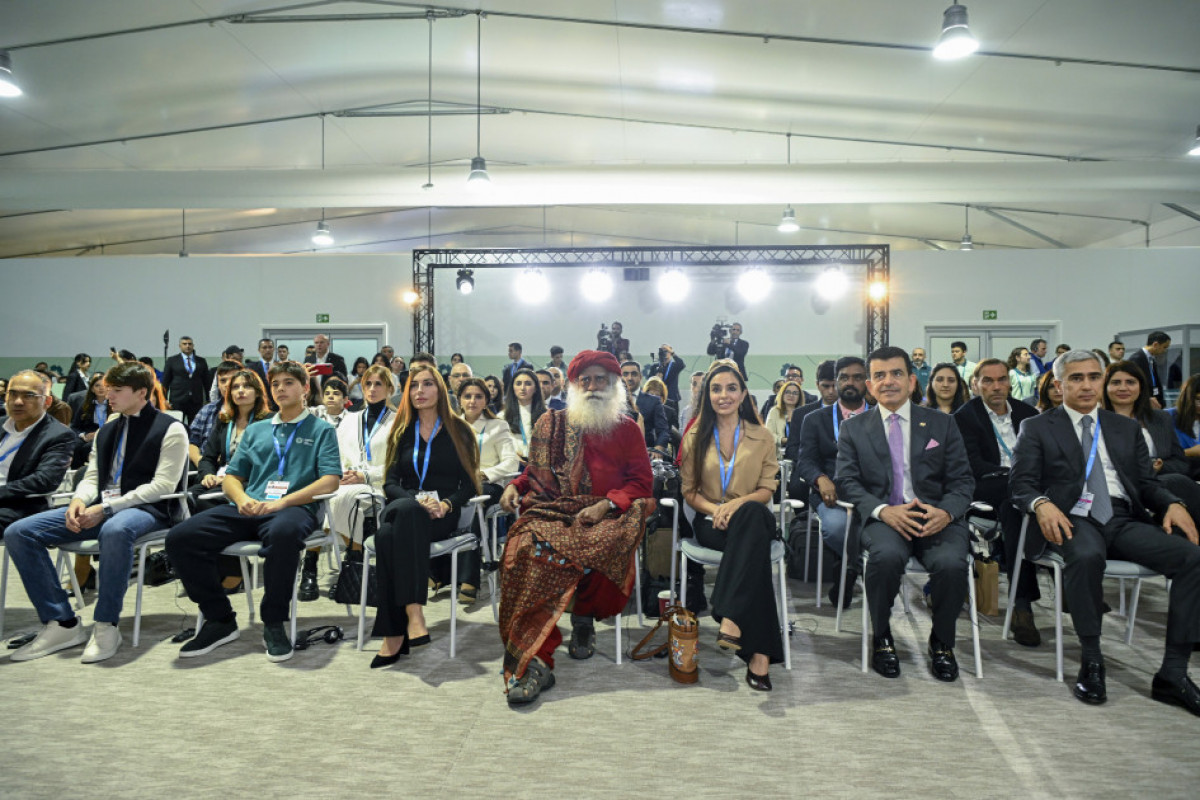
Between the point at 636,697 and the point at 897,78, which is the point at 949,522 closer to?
the point at 636,697

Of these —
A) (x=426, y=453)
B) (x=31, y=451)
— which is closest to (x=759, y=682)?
(x=426, y=453)

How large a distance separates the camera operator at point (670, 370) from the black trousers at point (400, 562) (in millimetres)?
6119

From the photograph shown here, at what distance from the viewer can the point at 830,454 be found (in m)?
4.05

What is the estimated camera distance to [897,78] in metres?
7.04

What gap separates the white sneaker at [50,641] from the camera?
3.23 metres

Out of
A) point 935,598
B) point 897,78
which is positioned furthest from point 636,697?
point 897,78

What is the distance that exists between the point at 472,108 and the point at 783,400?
18.4 ft

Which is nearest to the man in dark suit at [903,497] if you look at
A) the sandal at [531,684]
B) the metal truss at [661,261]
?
the sandal at [531,684]

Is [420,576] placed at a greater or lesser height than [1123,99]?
lesser

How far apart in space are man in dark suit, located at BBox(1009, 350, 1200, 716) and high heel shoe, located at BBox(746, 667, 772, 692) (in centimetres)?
121

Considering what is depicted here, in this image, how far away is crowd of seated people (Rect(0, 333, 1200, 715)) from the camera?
2955 millimetres

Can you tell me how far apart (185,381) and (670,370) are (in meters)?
6.16

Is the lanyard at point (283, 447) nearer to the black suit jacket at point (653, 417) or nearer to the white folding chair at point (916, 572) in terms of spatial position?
the white folding chair at point (916, 572)

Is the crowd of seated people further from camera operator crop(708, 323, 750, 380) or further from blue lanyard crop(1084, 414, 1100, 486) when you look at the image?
camera operator crop(708, 323, 750, 380)
